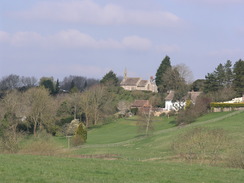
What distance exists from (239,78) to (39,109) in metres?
36.0

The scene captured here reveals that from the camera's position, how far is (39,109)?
73.9 meters

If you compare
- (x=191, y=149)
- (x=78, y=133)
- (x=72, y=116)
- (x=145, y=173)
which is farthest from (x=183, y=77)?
(x=145, y=173)

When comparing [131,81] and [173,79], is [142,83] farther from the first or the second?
[173,79]

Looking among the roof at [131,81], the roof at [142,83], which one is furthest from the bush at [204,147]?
the roof at [131,81]

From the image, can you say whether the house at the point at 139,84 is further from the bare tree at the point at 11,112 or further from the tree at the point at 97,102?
the bare tree at the point at 11,112

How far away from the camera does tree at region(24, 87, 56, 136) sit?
7400cm

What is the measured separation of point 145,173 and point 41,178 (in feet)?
16.2

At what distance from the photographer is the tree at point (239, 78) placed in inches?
3396

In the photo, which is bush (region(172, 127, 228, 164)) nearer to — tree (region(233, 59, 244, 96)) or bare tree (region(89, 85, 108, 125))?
bare tree (region(89, 85, 108, 125))

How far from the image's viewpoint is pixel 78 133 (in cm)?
6178

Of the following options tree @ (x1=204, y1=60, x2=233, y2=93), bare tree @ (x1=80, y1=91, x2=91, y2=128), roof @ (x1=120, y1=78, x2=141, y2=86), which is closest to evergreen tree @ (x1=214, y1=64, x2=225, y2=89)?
tree @ (x1=204, y1=60, x2=233, y2=93)

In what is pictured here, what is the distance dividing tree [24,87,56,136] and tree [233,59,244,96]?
33481 mm

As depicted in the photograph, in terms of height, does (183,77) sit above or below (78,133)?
above

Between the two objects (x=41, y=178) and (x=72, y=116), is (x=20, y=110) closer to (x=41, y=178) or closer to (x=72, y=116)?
(x=72, y=116)
